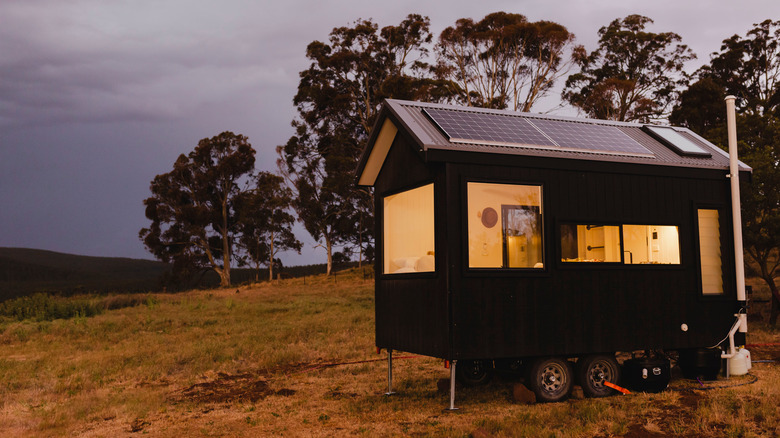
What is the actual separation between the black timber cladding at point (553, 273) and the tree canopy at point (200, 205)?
127 ft

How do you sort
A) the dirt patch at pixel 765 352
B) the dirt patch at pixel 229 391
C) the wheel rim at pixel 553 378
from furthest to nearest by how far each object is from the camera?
1. the dirt patch at pixel 765 352
2. the dirt patch at pixel 229 391
3. the wheel rim at pixel 553 378

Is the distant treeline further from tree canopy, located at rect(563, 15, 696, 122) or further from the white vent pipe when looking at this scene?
the white vent pipe

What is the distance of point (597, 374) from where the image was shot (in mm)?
9359

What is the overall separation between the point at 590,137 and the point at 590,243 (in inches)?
66.7

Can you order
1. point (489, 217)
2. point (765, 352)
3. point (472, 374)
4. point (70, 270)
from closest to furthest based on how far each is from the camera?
point (489, 217), point (472, 374), point (765, 352), point (70, 270)

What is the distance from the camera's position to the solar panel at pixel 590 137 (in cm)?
958

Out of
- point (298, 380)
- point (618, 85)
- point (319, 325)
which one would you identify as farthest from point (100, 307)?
point (618, 85)

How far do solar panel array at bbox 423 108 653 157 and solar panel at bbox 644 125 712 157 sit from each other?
0.76 metres

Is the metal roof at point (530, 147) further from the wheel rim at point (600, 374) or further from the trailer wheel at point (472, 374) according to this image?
the trailer wheel at point (472, 374)

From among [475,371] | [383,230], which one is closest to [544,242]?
[383,230]

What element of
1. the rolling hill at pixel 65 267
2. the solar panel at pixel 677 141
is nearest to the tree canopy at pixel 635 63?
the solar panel at pixel 677 141

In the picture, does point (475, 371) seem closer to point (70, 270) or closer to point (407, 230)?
point (407, 230)

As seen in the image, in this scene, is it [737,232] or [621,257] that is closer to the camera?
[621,257]

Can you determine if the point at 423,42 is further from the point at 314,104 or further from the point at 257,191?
the point at 257,191
